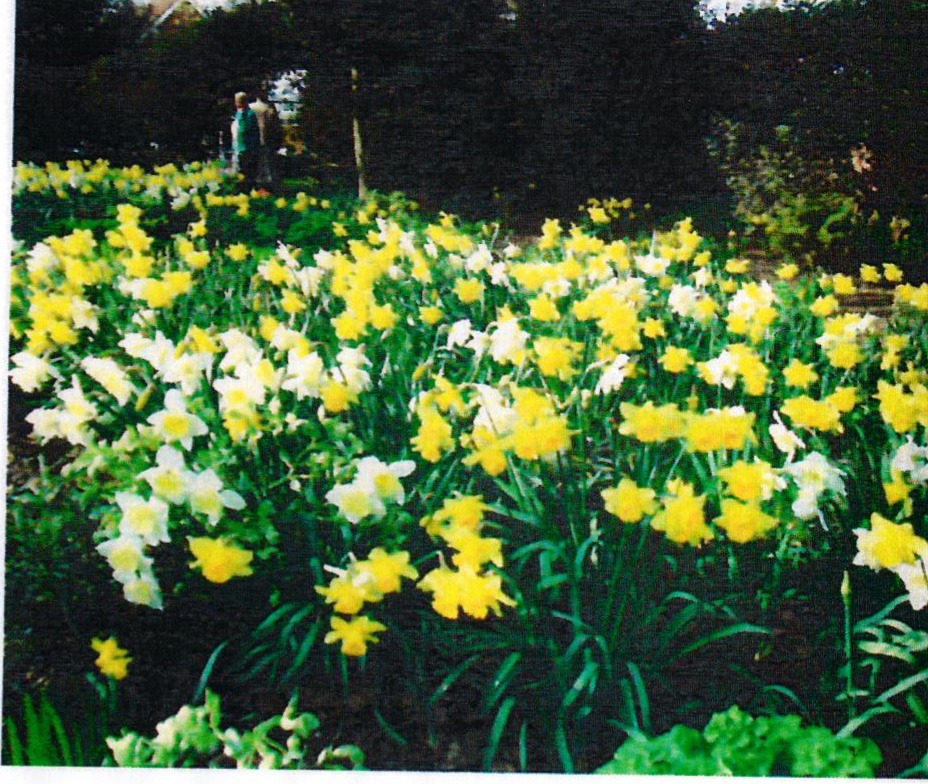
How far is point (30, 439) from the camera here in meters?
2.07

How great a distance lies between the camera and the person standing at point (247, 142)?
2154 mm

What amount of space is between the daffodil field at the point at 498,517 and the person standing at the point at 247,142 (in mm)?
349

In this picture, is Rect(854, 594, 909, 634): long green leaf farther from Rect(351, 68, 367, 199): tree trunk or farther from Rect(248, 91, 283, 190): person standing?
Rect(248, 91, 283, 190): person standing

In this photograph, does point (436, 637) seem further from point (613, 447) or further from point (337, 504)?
point (613, 447)

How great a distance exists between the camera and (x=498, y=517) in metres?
1.90

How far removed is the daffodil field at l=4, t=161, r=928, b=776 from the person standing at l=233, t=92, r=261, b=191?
349mm

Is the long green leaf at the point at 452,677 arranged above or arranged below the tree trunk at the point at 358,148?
below

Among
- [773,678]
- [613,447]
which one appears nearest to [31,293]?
[613,447]

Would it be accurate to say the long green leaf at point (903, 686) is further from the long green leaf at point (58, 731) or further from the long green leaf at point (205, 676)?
the long green leaf at point (58, 731)

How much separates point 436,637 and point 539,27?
4.76ft

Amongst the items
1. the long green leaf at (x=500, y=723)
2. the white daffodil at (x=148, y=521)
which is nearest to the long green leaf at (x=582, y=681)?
the long green leaf at (x=500, y=723)

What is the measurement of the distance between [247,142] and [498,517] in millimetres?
1136

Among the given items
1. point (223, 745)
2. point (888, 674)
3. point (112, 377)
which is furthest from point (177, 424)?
point (888, 674)

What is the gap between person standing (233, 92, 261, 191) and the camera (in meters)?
2.15
